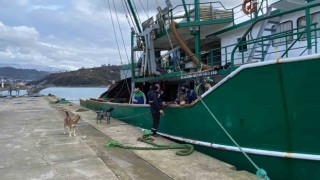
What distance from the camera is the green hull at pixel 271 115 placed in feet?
19.6

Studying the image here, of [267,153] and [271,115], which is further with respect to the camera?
[267,153]

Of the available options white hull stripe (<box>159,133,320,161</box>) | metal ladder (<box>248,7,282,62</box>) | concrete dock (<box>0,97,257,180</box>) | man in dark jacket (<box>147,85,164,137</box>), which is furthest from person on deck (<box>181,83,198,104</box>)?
metal ladder (<box>248,7,282,62</box>)

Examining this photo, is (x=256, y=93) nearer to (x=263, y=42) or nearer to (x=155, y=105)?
(x=263, y=42)

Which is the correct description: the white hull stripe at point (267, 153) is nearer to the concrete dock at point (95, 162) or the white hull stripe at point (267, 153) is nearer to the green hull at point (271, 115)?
the green hull at point (271, 115)

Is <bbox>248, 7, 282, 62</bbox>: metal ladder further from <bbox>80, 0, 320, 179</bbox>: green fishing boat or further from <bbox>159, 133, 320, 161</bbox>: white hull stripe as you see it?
<bbox>159, 133, 320, 161</bbox>: white hull stripe

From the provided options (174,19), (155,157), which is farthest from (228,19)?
(155,157)

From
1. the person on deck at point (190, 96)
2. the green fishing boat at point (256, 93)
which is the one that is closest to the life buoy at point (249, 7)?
the green fishing boat at point (256, 93)

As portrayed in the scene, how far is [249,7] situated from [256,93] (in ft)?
13.5

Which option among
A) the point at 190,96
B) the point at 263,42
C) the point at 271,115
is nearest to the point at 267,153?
the point at 271,115

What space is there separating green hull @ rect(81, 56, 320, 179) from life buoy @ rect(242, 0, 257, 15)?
330cm

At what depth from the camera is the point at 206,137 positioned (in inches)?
329

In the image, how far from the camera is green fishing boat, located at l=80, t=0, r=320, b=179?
6.09m

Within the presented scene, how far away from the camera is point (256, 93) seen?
6758 millimetres

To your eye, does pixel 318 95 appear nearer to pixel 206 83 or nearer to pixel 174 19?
pixel 206 83
